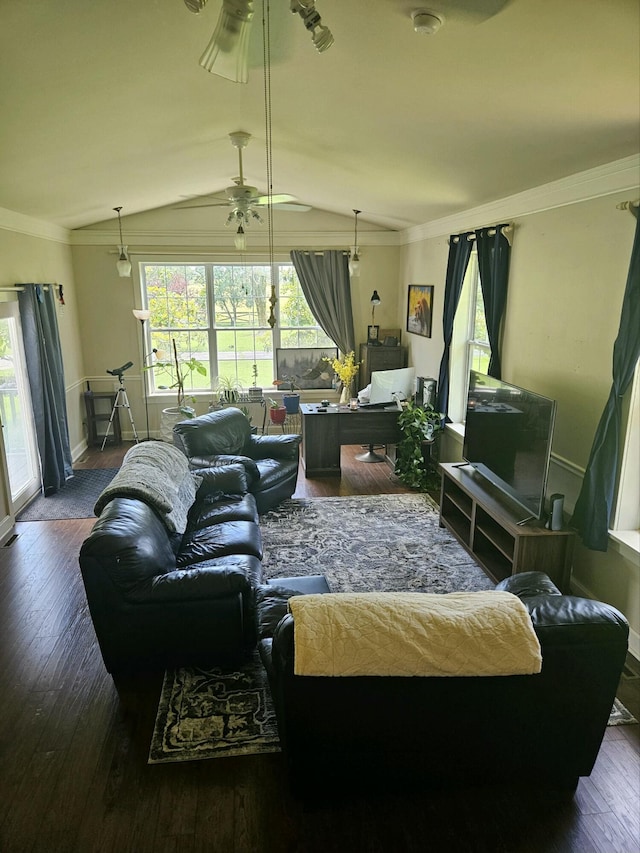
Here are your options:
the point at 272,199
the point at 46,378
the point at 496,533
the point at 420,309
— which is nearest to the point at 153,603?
the point at 496,533

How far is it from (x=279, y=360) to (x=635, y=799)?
19.5 feet

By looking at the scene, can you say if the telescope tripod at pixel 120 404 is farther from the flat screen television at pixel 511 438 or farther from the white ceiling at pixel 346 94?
the flat screen television at pixel 511 438

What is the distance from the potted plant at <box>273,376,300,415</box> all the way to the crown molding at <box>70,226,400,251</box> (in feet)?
5.65

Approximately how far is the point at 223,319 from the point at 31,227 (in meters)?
2.46

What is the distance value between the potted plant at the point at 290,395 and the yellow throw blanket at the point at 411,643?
15.4ft

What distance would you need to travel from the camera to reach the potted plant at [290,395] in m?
6.45

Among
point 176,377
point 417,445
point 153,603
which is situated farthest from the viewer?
point 176,377

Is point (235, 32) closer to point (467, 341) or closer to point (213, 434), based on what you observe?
point (213, 434)

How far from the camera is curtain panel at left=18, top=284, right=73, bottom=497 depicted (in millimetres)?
5086

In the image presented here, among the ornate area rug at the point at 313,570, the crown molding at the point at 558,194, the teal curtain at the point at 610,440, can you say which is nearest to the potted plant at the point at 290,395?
the ornate area rug at the point at 313,570

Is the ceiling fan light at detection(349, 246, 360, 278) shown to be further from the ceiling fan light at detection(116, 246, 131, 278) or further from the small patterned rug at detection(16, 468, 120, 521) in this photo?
the small patterned rug at detection(16, 468, 120, 521)

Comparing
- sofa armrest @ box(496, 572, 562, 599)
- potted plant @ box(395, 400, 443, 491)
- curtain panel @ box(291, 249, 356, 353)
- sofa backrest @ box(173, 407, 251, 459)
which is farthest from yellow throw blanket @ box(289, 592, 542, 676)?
curtain panel @ box(291, 249, 356, 353)

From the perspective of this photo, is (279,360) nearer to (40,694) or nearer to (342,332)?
(342,332)

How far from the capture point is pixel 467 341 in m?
5.40
